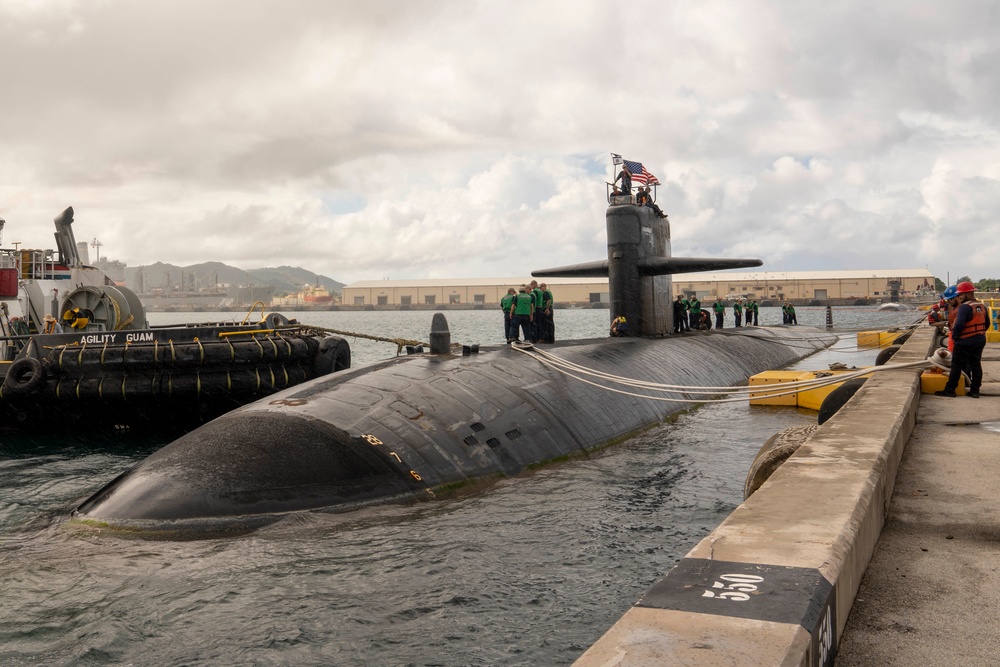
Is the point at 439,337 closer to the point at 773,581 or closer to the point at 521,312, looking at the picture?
the point at 521,312

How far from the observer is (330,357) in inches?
680

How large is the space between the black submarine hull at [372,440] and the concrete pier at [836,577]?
4267 mm

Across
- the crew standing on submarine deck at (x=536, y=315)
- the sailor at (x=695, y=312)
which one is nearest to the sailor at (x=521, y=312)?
the crew standing on submarine deck at (x=536, y=315)

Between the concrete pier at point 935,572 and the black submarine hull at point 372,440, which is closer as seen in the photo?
the concrete pier at point 935,572

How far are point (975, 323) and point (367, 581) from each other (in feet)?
25.7

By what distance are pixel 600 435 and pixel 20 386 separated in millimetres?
10803

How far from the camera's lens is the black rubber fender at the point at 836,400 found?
9.78 metres

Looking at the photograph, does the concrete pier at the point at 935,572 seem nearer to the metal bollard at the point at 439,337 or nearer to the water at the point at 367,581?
the water at the point at 367,581

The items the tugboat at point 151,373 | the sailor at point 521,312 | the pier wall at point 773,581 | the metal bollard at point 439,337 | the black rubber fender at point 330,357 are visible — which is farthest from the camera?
the sailor at point 521,312

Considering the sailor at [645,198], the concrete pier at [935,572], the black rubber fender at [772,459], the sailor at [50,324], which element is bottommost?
the black rubber fender at [772,459]

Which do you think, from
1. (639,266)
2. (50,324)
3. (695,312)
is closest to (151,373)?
(50,324)

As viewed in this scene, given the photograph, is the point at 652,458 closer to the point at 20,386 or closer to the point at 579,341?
the point at 579,341

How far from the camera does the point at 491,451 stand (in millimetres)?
9703

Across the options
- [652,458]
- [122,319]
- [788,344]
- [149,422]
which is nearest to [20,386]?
[149,422]
